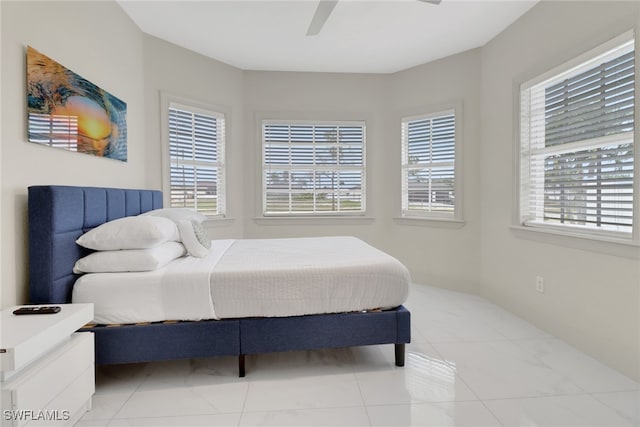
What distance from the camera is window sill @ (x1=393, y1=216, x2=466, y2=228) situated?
388cm

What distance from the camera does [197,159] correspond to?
3791 mm

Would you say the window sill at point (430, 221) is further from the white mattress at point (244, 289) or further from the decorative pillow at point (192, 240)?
the decorative pillow at point (192, 240)

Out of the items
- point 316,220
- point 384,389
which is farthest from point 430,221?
point 384,389

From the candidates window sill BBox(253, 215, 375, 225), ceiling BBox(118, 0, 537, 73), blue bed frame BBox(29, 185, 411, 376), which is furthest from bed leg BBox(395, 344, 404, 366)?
ceiling BBox(118, 0, 537, 73)

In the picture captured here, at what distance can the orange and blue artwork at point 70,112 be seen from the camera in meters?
1.89

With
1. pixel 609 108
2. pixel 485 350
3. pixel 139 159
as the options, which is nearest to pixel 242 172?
pixel 139 159

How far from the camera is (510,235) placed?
3.25 metres

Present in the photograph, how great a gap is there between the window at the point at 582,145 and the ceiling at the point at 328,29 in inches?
33.0

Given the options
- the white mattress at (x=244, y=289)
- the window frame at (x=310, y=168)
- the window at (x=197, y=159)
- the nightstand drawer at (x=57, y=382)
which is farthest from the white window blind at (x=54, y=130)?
the window frame at (x=310, y=168)

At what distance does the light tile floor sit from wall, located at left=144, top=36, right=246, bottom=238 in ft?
6.55

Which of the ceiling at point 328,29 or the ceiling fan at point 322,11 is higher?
the ceiling at point 328,29

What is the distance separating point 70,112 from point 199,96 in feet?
5.68

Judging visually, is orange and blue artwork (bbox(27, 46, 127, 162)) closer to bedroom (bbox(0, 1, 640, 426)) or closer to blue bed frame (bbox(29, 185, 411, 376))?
bedroom (bbox(0, 1, 640, 426))

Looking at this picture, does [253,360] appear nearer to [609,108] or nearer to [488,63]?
[609,108]
